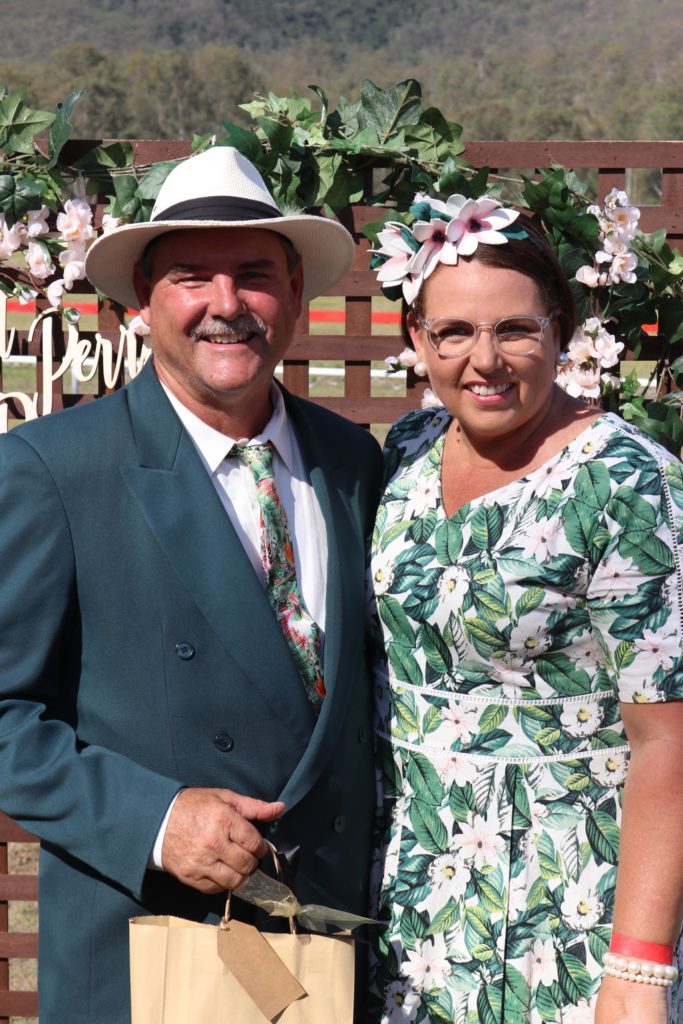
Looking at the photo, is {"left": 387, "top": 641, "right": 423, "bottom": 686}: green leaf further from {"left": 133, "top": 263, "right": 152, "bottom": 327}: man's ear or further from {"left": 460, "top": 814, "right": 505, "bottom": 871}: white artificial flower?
{"left": 133, "top": 263, "right": 152, "bottom": 327}: man's ear

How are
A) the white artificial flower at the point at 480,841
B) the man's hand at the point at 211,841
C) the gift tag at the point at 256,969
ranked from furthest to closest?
the white artificial flower at the point at 480,841
the man's hand at the point at 211,841
the gift tag at the point at 256,969

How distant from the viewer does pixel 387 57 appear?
2889 inches

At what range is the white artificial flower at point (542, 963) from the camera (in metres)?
2.49

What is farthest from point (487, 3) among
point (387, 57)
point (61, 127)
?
point (61, 127)

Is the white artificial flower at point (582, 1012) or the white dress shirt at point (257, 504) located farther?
the white dress shirt at point (257, 504)

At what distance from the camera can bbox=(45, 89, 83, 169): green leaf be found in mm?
3777

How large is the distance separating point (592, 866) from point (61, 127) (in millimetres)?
2475

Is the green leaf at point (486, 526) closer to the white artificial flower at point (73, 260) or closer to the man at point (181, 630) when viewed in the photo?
the man at point (181, 630)

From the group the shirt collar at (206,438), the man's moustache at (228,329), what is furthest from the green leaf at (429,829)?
the man's moustache at (228,329)

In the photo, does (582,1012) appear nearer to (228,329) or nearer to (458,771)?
(458,771)

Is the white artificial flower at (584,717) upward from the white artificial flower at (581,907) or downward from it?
upward

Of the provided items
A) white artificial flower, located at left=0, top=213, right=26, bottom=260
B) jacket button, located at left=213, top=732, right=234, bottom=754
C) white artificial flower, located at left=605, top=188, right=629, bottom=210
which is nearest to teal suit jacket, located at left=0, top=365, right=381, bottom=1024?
jacket button, located at left=213, top=732, right=234, bottom=754

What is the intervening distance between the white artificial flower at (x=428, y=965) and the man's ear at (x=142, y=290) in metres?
1.32

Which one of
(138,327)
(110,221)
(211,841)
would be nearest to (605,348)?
(138,327)
